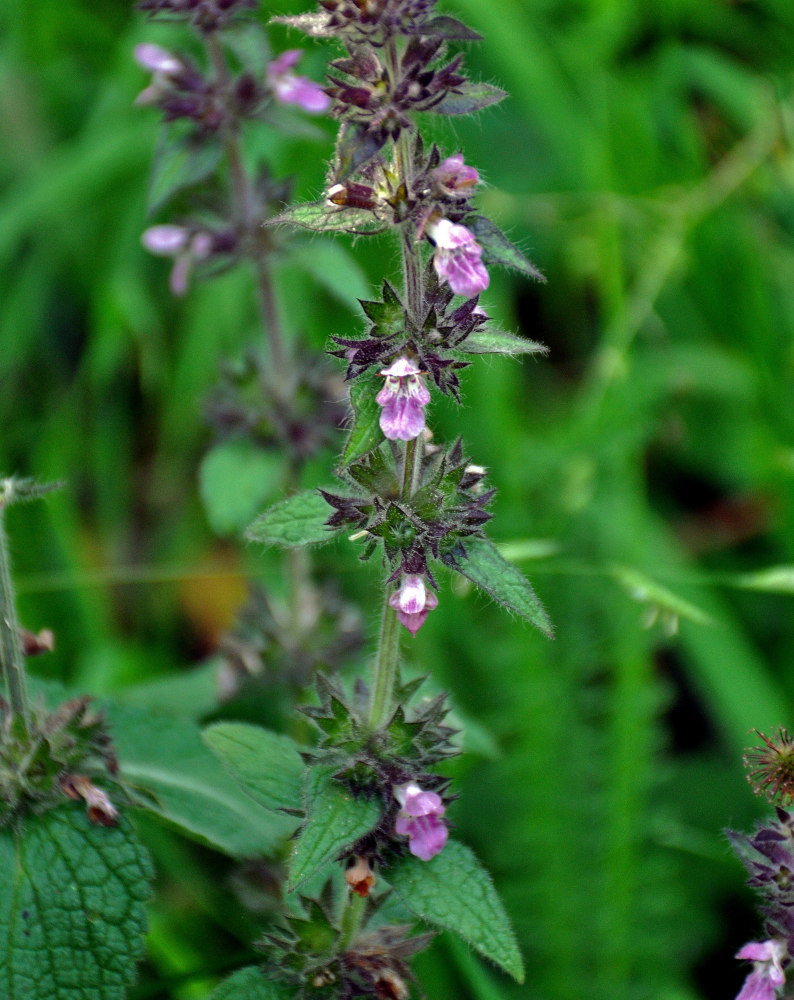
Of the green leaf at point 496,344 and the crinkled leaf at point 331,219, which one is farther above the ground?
the crinkled leaf at point 331,219

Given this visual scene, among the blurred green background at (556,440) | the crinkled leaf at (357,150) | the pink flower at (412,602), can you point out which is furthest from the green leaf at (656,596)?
the crinkled leaf at (357,150)

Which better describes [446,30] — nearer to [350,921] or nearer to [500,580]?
[500,580]

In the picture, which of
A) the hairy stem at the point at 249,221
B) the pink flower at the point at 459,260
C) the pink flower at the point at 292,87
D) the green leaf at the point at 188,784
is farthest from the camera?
the hairy stem at the point at 249,221

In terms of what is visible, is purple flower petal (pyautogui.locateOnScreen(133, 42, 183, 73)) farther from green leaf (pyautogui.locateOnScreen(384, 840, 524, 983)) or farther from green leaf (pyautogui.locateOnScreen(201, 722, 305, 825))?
green leaf (pyautogui.locateOnScreen(384, 840, 524, 983))

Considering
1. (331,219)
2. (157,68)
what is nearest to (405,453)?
(331,219)

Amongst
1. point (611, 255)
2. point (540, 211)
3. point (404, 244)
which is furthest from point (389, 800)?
point (540, 211)

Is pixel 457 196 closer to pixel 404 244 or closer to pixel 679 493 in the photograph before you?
pixel 404 244

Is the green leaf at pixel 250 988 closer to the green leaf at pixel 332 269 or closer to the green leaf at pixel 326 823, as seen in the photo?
the green leaf at pixel 326 823
